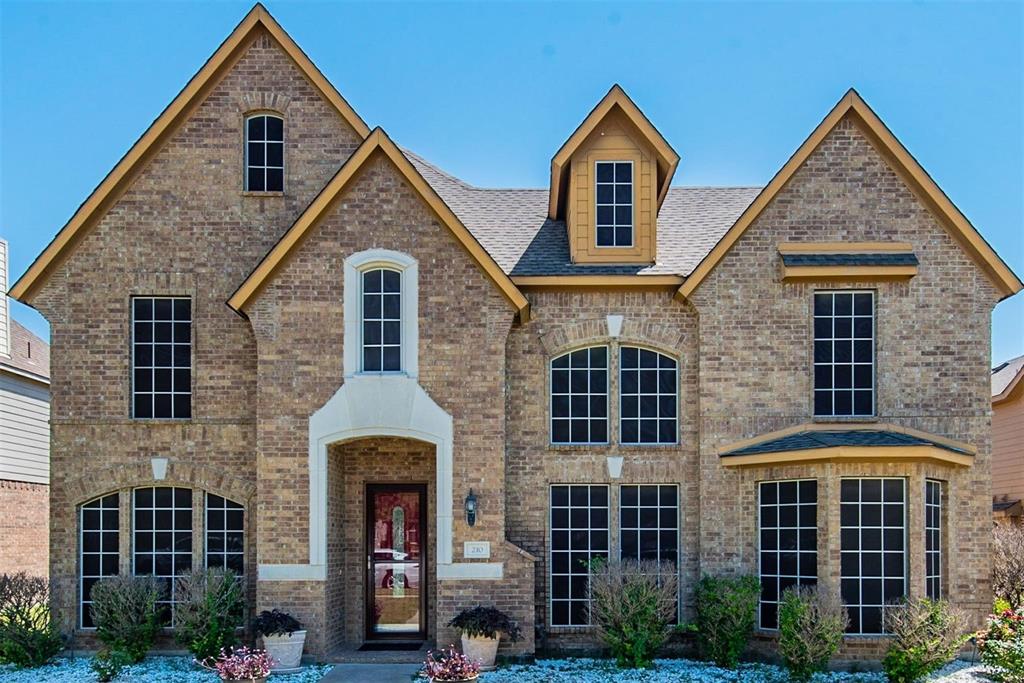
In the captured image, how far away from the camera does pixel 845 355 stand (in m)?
14.8

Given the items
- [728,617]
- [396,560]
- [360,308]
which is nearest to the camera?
[728,617]

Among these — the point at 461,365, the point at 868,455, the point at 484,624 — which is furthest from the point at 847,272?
the point at 484,624

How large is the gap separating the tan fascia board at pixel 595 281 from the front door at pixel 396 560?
12.3 ft

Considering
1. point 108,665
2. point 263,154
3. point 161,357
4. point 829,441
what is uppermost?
point 263,154

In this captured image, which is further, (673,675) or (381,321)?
(381,321)

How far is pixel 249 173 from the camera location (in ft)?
50.1

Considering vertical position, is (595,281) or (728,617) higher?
(595,281)

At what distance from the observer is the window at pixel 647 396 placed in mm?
15031

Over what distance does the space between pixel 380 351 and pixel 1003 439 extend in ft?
56.6

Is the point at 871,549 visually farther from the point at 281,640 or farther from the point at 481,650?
the point at 281,640

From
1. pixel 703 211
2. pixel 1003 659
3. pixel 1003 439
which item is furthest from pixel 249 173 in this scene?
pixel 1003 439

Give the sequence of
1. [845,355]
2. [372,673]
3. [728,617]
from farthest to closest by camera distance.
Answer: [845,355] → [728,617] → [372,673]

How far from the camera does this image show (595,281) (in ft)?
48.7

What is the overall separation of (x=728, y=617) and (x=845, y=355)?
4434 mm
